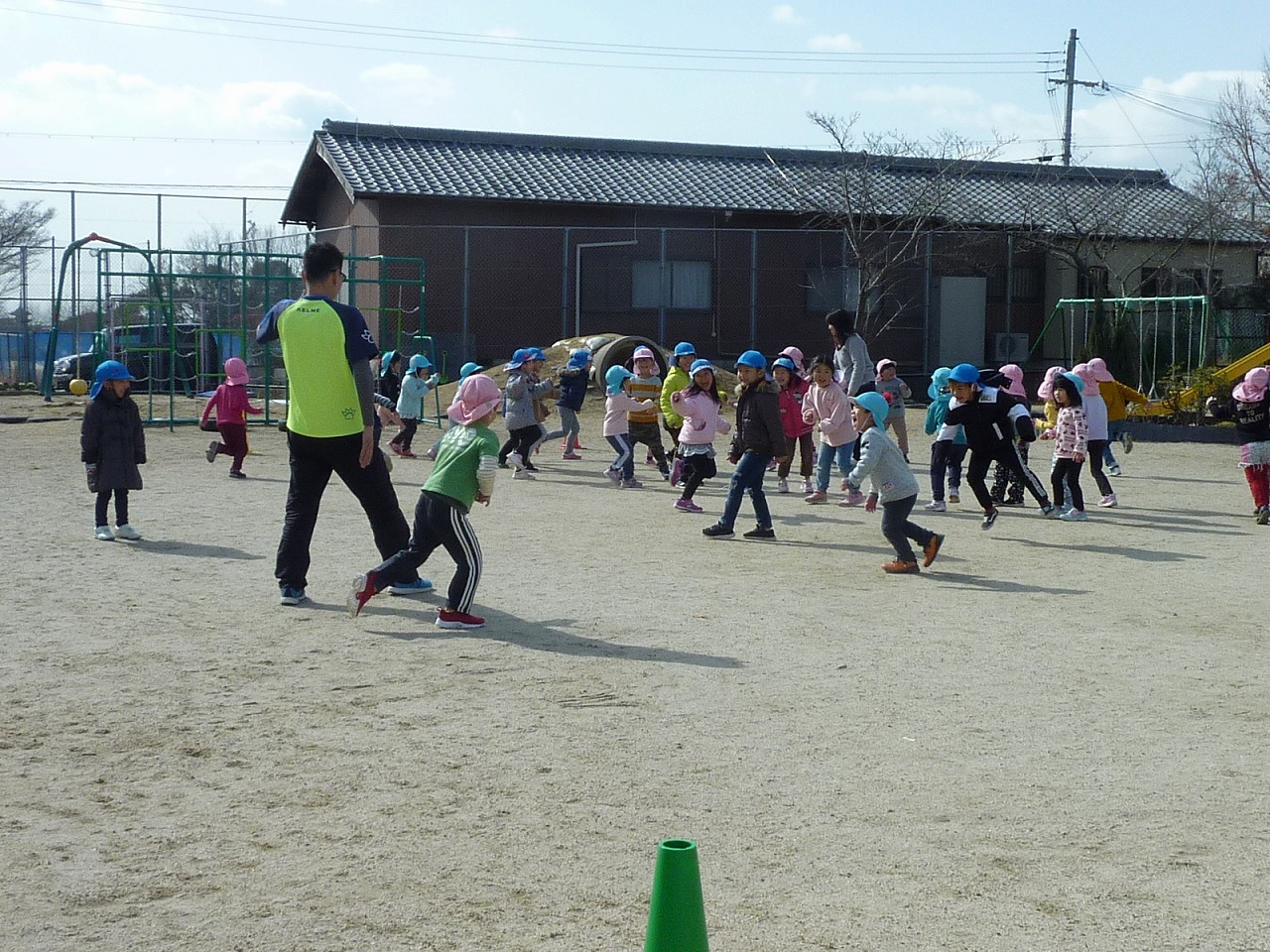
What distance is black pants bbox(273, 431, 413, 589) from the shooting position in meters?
8.16

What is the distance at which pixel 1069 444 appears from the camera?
12805mm

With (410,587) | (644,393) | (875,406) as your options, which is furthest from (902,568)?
(644,393)

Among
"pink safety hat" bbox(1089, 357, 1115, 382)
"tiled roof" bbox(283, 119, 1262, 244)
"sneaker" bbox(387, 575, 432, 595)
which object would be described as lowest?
"sneaker" bbox(387, 575, 432, 595)

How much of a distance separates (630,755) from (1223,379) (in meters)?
19.8

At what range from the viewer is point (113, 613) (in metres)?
7.98

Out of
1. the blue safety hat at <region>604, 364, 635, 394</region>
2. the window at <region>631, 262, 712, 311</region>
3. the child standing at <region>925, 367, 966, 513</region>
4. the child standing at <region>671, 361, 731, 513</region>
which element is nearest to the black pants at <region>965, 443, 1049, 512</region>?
the child standing at <region>925, 367, 966, 513</region>

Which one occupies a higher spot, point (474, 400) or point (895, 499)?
point (474, 400)

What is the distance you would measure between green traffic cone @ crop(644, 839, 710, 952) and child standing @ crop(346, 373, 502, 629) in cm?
453

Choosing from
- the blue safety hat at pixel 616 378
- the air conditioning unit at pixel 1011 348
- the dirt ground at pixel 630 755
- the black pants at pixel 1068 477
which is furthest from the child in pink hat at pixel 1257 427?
the air conditioning unit at pixel 1011 348

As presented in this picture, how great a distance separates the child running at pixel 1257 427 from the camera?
41.5 ft

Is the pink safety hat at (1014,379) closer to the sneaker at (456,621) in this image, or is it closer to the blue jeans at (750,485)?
the blue jeans at (750,485)

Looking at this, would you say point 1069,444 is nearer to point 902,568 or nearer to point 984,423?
point 984,423

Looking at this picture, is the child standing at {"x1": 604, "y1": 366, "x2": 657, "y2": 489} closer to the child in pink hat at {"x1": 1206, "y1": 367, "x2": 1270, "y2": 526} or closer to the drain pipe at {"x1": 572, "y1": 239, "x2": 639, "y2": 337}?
the child in pink hat at {"x1": 1206, "y1": 367, "x2": 1270, "y2": 526}

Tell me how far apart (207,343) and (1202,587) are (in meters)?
21.7
